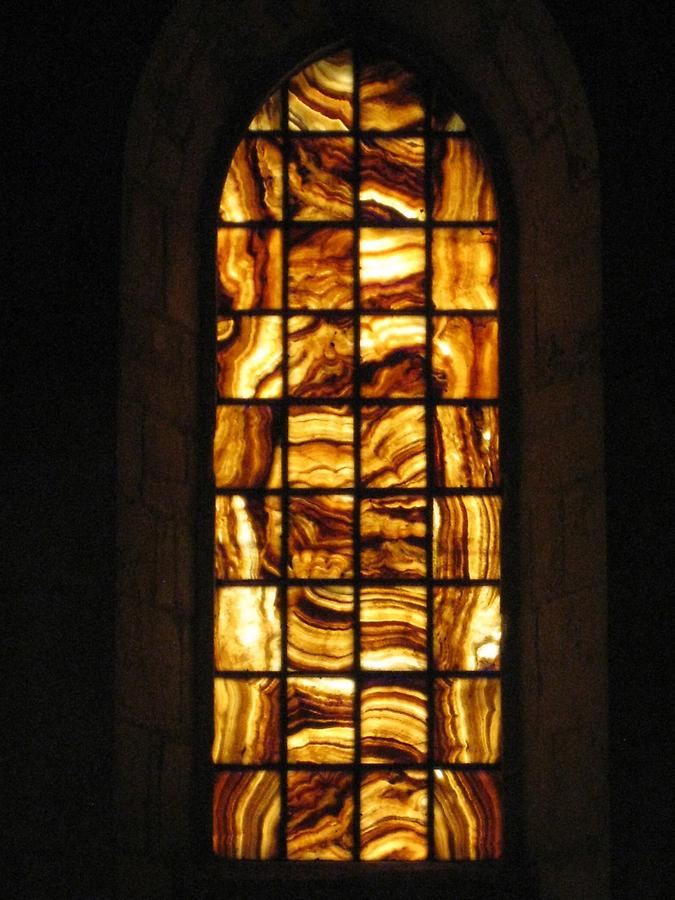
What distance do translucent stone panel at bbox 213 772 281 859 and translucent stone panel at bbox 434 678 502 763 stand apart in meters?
0.52

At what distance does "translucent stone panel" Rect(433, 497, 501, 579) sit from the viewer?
10.1 feet

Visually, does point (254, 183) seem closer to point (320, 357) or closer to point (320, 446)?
point (320, 357)

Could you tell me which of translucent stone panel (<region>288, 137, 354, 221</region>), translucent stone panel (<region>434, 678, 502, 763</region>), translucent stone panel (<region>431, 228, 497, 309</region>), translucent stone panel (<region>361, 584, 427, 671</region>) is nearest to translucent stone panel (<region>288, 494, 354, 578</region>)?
translucent stone panel (<region>361, 584, 427, 671</region>)

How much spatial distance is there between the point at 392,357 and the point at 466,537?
0.60 meters

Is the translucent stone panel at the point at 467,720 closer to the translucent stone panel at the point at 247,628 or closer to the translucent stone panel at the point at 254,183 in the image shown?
the translucent stone panel at the point at 247,628

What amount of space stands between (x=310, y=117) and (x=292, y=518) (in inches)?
50.3

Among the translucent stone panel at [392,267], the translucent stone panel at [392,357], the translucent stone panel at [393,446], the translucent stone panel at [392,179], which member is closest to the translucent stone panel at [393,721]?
the translucent stone panel at [393,446]

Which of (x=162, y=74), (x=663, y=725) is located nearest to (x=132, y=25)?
(x=162, y=74)

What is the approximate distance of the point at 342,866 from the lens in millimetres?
2977

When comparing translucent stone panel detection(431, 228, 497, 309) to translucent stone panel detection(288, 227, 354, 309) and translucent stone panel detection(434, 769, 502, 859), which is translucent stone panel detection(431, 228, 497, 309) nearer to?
translucent stone panel detection(288, 227, 354, 309)

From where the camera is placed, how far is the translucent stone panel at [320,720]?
10.0 feet

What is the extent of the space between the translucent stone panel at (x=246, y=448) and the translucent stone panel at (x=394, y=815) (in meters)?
0.96

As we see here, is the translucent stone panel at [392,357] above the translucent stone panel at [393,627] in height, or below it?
above

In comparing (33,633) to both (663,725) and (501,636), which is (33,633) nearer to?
(501,636)
